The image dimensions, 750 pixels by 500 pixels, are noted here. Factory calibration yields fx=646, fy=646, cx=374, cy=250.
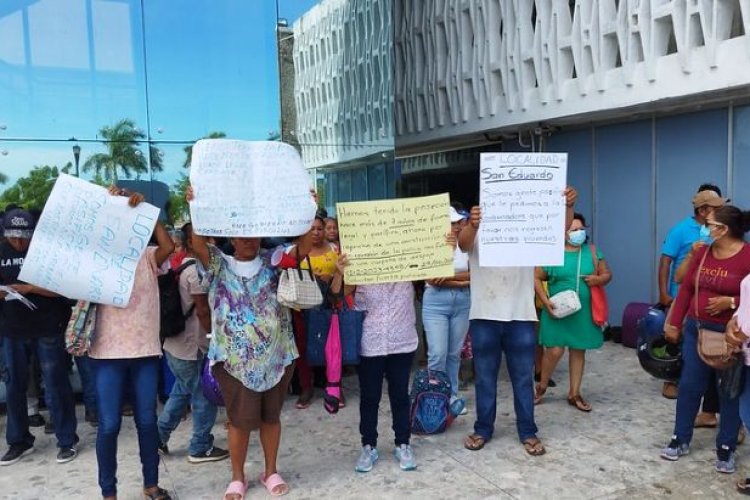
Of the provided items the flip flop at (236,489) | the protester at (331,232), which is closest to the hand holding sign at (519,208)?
the protester at (331,232)

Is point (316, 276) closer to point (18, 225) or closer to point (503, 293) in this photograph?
point (503, 293)

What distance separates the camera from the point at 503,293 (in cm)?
429

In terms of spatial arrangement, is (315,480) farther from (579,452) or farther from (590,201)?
(590,201)

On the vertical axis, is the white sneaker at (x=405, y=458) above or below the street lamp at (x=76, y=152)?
below

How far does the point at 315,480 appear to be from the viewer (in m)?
4.09

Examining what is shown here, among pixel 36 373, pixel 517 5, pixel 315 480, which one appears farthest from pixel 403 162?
pixel 315 480

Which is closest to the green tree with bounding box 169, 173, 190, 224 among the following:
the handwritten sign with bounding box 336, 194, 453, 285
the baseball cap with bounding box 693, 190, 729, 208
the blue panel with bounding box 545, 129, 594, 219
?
the handwritten sign with bounding box 336, 194, 453, 285

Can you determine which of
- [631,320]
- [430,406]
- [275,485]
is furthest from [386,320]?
[631,320]

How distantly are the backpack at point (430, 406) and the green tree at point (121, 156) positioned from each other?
365cm

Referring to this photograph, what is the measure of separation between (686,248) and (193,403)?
4.12 meters

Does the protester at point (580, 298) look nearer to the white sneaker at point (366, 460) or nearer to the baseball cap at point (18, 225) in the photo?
the white sneaker at point (366, 460)

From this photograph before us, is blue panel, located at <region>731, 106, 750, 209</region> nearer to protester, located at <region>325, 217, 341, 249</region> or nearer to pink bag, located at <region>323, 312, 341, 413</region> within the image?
protester, located at <region>325, 217, 341, 249</region>

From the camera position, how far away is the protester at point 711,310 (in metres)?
3.85

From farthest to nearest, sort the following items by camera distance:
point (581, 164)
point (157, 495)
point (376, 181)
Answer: point (581, 164), point (376, 181), point (157, 495)
